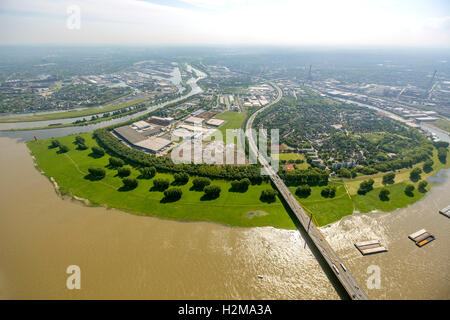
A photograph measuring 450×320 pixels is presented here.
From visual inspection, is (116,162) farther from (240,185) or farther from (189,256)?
(189,256)

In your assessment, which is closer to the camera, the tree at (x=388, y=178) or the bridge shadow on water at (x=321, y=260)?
the bridge shadow on water at (x=321, y=260)

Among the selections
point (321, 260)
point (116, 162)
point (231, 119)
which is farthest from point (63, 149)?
point (321, 260)

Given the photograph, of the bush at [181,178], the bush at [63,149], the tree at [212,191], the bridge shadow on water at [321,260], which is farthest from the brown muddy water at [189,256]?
the bush at [63,149]

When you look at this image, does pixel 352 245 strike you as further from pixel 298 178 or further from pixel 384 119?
pixel 384 119

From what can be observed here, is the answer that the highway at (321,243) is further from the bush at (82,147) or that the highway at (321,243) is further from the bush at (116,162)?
the bush at (82,147)

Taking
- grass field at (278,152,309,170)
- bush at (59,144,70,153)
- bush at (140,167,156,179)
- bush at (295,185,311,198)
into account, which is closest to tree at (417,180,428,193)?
grass field at (278,152,309,170)

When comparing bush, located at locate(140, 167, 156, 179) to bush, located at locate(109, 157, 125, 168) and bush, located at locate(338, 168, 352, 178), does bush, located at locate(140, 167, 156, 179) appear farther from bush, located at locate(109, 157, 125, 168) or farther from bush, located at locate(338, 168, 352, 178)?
bush, located at locate(338, 168, 352, 178)

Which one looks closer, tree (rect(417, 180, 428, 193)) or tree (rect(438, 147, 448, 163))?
tree (rect(417, 180, 428, 193))
